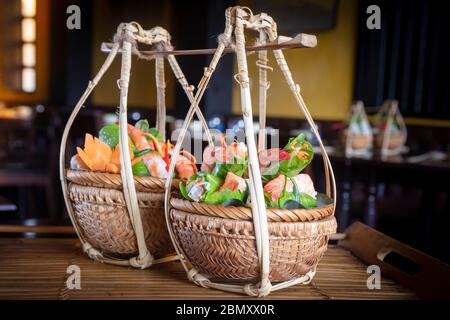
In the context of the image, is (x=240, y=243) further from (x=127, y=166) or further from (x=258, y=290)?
(x=127, y=166)

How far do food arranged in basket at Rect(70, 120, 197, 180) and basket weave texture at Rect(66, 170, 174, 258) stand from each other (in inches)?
1.2

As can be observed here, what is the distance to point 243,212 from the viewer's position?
0.81 metres

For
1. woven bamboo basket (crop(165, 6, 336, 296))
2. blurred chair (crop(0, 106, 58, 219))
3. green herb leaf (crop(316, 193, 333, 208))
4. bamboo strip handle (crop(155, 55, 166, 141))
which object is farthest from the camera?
blurred chair (crop(0, 106, 58, 219))

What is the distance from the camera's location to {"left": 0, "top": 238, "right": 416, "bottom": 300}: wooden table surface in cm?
85

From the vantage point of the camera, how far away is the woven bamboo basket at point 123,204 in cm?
94

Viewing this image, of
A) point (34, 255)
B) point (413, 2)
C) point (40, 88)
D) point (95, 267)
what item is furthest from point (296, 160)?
point (40, 88)

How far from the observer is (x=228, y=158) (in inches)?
35.5

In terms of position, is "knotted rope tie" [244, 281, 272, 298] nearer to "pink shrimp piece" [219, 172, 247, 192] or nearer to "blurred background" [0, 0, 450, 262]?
"pink shrimp piece" [219, 172, 247, 192]

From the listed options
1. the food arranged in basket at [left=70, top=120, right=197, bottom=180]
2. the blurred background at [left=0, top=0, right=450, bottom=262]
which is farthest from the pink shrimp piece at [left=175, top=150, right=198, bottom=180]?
the blurred background at [left=0, top=0, right=450, bottom=262]

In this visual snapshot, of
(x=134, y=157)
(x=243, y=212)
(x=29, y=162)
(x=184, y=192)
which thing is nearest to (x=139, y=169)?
(x=134, y=157)

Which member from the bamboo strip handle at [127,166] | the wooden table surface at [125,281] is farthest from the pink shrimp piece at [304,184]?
the bamboo strip handle at [127,166]

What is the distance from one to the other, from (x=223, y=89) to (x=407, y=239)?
282 centimetres

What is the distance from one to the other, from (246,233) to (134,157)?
0.29m

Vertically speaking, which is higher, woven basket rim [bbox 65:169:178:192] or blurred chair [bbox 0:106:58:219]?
woven basket rim [bbox 65:169:178:192]
